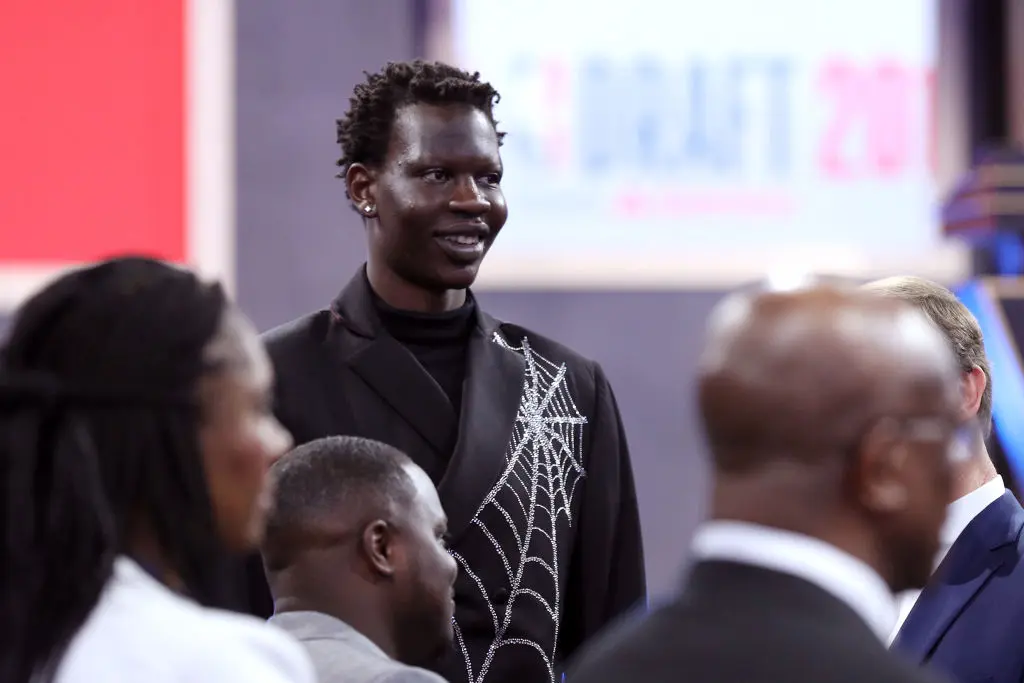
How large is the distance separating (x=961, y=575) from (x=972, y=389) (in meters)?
0.24

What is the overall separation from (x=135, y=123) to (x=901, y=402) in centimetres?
409

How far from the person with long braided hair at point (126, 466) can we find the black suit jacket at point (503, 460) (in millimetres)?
725

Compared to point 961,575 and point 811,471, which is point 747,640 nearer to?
point 811,471

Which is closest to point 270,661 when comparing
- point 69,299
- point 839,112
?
point 69,299

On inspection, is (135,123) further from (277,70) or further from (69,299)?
(69,299)

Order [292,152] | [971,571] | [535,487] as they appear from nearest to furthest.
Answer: [971,571] < [535,487] < [292,152]

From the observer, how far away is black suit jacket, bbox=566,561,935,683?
2.99 ft

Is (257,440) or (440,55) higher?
(440,55)

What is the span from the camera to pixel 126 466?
109cm

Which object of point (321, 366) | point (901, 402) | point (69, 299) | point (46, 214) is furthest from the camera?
point (46, 214)

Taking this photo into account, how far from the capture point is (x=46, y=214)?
15.6 ft

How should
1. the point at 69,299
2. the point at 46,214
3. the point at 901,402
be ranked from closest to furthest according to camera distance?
1. the point at 901,402
2. the point at 69,299
3. the point at 46,214

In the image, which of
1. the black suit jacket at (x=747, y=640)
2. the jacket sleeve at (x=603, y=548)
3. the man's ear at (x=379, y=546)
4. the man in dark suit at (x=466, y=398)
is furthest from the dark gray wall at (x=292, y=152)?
the black suit jacket at (x=747, y=640)

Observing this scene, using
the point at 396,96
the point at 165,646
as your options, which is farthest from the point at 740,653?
the point at 396,96
